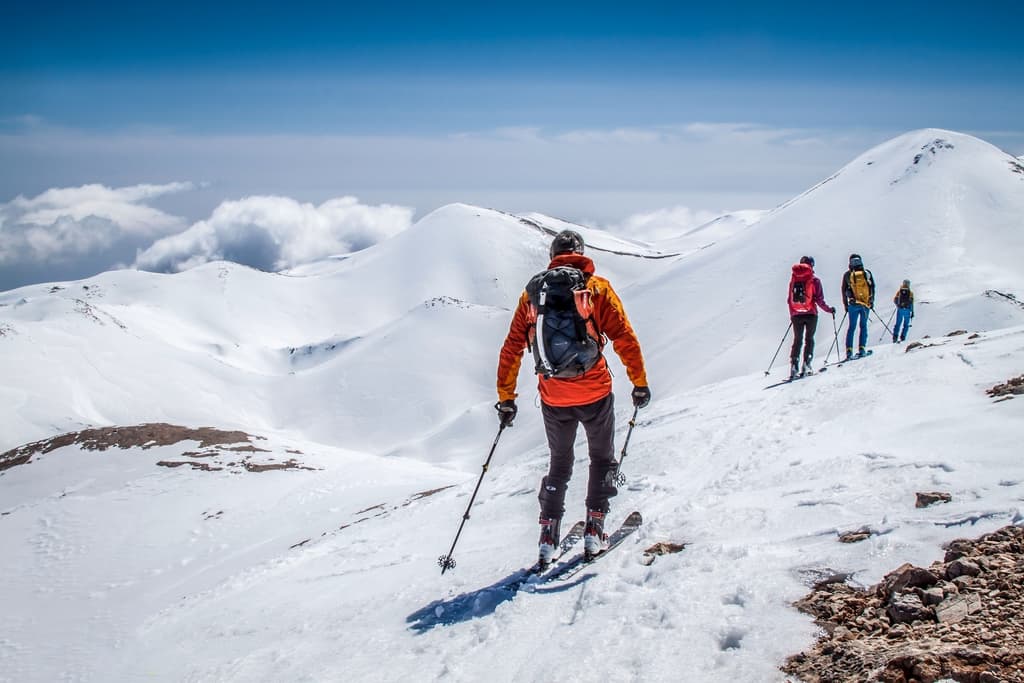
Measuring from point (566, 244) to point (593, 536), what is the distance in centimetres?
354

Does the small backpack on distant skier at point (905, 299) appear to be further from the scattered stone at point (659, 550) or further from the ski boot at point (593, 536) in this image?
the ski boot at point (593, 536)

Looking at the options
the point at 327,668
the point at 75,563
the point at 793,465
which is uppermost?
the point at 793,465

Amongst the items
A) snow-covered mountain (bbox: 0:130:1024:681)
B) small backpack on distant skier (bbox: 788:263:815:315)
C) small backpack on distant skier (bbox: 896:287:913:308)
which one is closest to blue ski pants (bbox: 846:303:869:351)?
snow-covered mountain (bbox: 0:130:1024:681)

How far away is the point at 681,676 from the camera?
16.3ft

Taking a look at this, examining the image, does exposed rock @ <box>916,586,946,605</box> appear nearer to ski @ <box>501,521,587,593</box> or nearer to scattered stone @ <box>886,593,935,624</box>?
scattered stone @ <box>886,593,935,624</box>

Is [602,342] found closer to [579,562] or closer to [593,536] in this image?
[593,536]

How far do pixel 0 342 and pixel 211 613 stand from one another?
370 ft

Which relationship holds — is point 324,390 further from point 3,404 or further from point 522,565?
point 522,565

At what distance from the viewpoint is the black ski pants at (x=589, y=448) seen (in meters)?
7.38

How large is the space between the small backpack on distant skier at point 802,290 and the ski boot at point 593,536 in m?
11.8

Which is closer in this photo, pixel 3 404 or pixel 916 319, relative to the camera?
pixel 916 319

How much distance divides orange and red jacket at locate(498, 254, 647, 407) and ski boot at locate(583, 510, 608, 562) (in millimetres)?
1555

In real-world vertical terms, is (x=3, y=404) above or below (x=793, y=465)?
below

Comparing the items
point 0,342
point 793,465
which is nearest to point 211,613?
point 793,465
